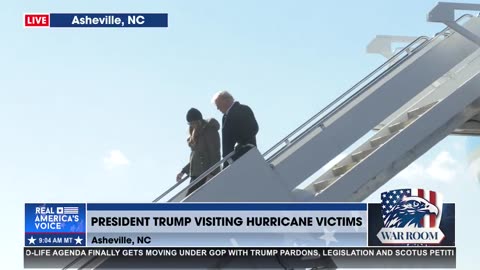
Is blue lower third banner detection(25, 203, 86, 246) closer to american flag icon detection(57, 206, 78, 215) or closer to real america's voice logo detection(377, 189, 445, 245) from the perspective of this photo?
american flag icon detection(57, 206, 78, 215)

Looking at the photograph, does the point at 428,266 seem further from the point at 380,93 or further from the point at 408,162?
the point at 380,93

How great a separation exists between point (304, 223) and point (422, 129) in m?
2.11

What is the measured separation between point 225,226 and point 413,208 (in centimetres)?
276

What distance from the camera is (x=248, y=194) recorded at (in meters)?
11.9

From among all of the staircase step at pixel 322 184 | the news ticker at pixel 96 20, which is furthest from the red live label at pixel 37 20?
the staircase step at pixel 322 184

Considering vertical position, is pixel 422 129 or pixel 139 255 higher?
pixel 422 129

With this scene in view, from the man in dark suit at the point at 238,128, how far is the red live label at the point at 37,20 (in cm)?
420

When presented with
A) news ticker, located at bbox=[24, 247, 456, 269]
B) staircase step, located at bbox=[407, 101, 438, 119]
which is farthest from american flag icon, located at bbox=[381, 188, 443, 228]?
staircase step, located at bbox=[407, 101, 438, 119]

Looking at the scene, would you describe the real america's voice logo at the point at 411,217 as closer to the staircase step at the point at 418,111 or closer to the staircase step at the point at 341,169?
the staircase step at the point at 341,169

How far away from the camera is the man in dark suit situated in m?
11.9

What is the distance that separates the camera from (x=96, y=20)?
14461mm

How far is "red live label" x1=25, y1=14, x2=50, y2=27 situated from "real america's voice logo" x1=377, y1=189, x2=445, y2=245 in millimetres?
6114

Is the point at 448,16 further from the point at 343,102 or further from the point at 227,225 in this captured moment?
the point at 227,225

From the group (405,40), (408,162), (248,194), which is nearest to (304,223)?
(248,194)
